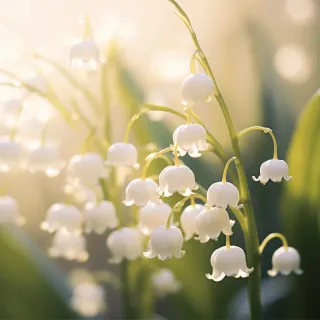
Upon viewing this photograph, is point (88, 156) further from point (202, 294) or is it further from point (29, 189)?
point (29, 189)

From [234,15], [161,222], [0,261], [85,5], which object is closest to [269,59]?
[234,15]

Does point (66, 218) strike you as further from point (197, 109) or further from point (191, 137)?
point (197, 109)

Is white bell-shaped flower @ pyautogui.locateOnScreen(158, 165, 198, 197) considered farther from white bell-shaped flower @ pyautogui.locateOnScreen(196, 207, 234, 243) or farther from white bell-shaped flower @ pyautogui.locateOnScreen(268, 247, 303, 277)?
white bell-shaped flower @ pyautogui.locateOnScreen(268, 247, 303, 277)

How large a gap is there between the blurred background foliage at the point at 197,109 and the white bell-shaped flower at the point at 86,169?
9 centimetres

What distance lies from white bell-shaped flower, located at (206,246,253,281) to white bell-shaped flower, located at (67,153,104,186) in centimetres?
22

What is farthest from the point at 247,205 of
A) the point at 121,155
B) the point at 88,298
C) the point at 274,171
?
the point at 88,298

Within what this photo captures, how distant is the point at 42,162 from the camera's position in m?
0.83

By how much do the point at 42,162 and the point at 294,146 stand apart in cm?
38

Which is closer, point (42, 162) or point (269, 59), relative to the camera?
point (42, 162)

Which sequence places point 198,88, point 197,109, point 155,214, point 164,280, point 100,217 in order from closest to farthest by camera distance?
point 198,88, point 155,214, point 100,217, point 164,280, point 197,109

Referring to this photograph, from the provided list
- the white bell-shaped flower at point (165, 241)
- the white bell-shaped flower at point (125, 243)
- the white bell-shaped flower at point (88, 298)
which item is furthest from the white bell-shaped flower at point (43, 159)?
the white bell-shaped flower at point (88, 298)

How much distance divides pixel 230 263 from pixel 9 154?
36 cm

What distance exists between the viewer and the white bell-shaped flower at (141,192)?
2.18ft

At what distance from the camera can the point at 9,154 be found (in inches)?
32.3
